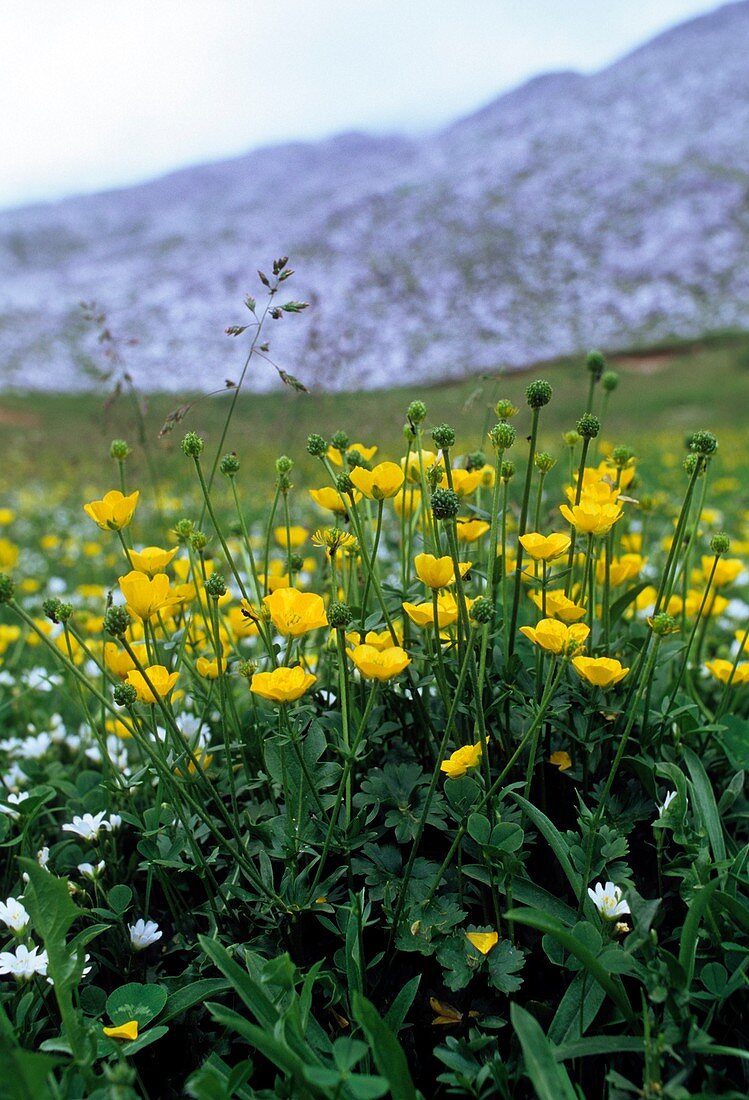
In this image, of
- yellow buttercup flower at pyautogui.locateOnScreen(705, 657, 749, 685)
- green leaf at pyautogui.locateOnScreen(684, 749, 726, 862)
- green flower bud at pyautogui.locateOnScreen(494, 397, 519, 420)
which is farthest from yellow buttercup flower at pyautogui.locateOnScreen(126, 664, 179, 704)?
yellow buttercup flower at pyautogui.locateOnScreen(705, 657, 749, 685)

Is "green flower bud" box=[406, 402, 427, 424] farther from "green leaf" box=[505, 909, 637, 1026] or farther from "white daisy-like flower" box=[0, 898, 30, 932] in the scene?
"white daisy-like flower" box=[0, 898, 30, 932]

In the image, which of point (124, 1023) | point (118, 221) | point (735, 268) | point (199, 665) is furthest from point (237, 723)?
point (118, 221)

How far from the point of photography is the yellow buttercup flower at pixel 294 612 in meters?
0.92

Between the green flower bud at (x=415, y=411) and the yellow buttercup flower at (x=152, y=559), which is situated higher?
the green flower bud at (x=415, y=411)

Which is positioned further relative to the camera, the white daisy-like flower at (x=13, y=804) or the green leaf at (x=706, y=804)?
the white daisy-like flower at (x=13, y=804)

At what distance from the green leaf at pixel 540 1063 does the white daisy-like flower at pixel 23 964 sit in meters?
0.58

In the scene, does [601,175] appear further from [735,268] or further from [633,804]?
[633,804]

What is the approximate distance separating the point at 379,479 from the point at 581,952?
59cm

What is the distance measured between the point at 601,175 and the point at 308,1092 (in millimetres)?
44435

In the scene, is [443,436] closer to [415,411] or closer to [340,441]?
[415,411]

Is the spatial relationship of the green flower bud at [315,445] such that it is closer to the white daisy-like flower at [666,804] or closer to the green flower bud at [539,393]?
the green flower bud at [539,393]

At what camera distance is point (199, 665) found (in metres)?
1.21

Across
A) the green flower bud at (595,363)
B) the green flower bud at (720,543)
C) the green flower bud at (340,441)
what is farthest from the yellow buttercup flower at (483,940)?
the green flower bud at (595,363)

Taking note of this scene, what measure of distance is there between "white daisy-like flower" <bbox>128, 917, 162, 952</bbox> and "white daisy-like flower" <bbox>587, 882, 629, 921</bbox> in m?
0.58
